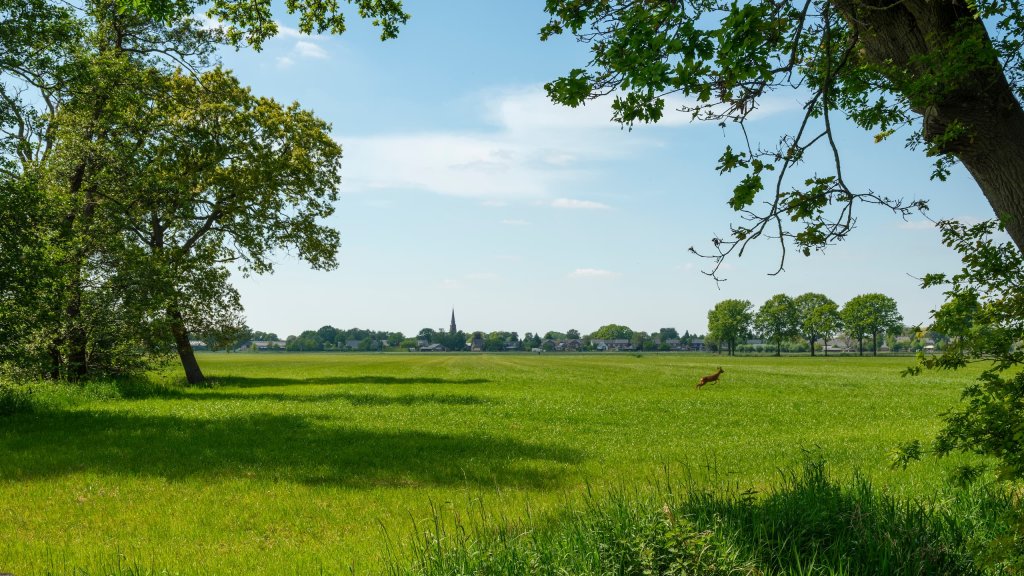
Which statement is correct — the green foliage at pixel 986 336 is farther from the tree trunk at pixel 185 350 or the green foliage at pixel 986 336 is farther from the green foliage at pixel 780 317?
the green foliage at pixel 780 317

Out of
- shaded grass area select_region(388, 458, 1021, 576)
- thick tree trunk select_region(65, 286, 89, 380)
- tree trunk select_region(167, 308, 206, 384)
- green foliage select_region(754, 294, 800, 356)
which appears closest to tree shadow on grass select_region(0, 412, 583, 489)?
shaded grass area select_region(388, 458, 1021, 576)

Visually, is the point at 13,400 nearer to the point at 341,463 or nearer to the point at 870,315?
the point at 341,463

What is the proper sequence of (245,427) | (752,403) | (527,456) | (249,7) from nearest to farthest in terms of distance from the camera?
(249,7), (527,456), (245,427), (752,403)

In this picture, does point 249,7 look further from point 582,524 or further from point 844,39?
point 582,524

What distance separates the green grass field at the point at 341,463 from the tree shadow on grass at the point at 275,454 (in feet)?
0.28

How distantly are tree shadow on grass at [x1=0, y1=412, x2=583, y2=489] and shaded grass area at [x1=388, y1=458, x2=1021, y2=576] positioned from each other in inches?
169

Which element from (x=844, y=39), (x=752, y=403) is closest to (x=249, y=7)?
(x=844, y=39)

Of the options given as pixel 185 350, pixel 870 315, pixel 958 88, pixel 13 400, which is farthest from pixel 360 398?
pixel 870 315

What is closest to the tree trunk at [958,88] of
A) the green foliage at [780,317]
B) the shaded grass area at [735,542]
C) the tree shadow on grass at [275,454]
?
the shaded grass area at [735,542]

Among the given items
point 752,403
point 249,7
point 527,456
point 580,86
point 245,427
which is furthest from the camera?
point 752,403

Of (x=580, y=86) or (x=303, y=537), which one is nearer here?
(x=580, y=86)

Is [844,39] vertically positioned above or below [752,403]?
above

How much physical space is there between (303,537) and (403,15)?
11035 mm

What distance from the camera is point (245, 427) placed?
2086 centimetres
